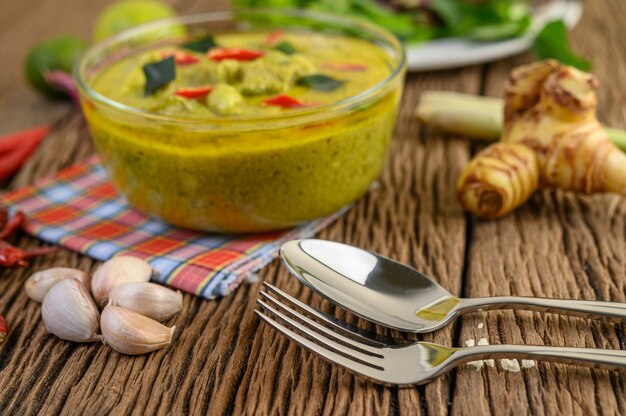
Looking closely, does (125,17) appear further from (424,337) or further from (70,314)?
(424,337)

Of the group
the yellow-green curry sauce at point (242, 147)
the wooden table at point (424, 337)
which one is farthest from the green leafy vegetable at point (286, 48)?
the wooden table at point (424, 337)

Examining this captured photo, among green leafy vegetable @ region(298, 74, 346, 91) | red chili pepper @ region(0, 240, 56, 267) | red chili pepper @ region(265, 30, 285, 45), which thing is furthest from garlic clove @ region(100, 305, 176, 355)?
red chili pepper @ region(265, 30, 285, 45)

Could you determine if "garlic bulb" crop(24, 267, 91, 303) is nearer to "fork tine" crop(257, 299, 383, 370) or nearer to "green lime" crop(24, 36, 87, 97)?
"fork tine" crop(257, 299, 383, 370)

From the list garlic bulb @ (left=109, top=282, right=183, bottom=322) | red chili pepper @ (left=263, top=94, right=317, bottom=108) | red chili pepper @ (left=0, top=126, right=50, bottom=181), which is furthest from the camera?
red chili pepper @ (left=0, top=126, right=50, bottom=181)

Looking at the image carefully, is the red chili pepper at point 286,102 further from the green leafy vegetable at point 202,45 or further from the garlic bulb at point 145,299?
the garlic bulb at point 145,299

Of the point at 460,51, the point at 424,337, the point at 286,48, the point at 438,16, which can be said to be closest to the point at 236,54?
the point at 286,48

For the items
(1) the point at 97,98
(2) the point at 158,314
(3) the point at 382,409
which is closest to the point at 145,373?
(2) the point at 158,314

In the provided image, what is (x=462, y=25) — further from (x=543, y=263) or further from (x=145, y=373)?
(x=145, y=373)
